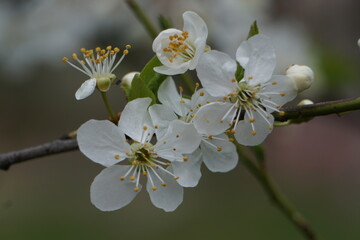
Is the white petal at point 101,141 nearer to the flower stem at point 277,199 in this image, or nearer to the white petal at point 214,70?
the white petal at point 214,70

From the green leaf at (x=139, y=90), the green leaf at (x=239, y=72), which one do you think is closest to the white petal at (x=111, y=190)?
the green leaf at (x=139, y=90)

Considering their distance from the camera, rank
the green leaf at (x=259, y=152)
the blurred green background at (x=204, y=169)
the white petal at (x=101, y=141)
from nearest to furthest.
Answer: the white petal at (x=101, y=141) < the green leaf at (x=259, y=152) < the blurred green background at (x=204, y=169)

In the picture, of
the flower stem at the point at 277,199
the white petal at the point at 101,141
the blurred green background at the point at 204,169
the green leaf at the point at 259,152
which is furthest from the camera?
the blurred green background at the point at 204,169

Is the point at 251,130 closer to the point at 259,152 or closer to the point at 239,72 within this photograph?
the point at 239,72

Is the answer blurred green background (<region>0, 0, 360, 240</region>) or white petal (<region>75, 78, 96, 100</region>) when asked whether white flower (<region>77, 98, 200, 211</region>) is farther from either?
blurred green background (<region>0, 0, 360, 240</region>)

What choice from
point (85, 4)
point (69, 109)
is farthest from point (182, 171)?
point (69, 109)
